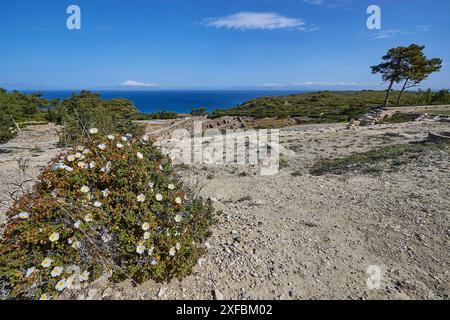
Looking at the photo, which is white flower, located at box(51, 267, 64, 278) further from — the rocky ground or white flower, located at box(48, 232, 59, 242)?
the rocky ground

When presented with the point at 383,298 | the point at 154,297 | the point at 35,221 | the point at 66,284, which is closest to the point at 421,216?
the point at 383,298

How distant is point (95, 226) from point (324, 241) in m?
3.20

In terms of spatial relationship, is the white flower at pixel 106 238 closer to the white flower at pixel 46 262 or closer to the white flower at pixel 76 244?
the white flower at pixel 76 244

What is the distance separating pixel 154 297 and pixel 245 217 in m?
2.33

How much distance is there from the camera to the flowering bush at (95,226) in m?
2.19

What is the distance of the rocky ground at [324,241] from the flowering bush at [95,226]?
315 millimetres

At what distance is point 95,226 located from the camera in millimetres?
2369

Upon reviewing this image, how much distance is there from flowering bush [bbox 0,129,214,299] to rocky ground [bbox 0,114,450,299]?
315 millimetres

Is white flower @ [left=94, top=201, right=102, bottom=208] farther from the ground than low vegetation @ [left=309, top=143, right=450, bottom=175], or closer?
farther from the ground

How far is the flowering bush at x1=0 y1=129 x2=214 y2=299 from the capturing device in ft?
7.18

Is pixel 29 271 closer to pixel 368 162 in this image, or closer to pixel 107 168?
pixel 107 168

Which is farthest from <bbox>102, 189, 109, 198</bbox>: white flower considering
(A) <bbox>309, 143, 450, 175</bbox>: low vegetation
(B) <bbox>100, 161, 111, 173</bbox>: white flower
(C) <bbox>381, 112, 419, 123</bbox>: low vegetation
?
(C) <bbox>381, 112, 419, 123</bbox>: low vegetation

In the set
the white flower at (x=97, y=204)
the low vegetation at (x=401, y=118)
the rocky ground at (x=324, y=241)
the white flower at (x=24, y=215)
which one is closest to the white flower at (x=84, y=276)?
the rocky ground at (x=324, y=241)
